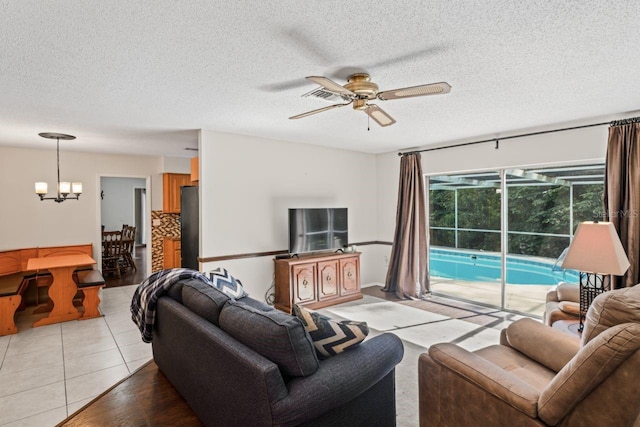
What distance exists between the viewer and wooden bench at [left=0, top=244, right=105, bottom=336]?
3904 millimetres

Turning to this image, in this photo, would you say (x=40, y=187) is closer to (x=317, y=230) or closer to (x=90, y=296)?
(x=90, y=296)

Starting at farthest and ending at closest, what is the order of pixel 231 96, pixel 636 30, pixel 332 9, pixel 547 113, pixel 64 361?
pixel 547 113 → pixel 64 361 → pixel 231 96 → pixel 636 30 → pixel 332 9

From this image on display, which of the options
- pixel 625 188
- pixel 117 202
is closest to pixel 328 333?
pixel 625 188

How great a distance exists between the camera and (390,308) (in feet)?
15.8

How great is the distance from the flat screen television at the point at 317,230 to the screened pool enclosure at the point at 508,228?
1549mm

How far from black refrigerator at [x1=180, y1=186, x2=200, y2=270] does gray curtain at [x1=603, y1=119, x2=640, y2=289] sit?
490 centimetres

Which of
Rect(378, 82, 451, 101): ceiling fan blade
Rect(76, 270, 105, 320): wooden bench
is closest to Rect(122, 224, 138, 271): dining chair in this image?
Rect(76, 270, 105, 320): wooden bench

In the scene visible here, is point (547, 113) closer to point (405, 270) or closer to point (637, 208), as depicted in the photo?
point (637, 208)

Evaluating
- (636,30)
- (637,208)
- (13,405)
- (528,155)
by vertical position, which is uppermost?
(636,30)

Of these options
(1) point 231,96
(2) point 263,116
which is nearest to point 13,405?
(1) point 231,96

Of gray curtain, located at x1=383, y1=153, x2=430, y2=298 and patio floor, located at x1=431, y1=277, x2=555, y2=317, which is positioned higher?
gray curtain, located at x1=383, y1=153, x2=430, y2=298

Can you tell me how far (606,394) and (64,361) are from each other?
4.00 meters

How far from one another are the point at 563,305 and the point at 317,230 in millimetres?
3062

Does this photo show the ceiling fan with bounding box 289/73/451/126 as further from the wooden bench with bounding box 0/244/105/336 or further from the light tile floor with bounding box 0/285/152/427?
the wooden bench with bounding box 0/244/105/336
